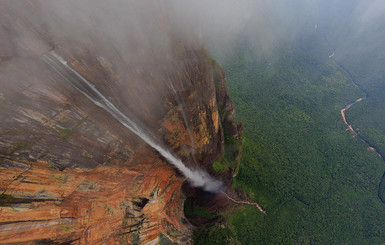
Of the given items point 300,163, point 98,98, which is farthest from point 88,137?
point 300,163

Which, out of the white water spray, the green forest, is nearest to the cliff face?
the white water spray

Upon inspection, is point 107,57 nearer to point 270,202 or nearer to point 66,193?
point 66,193

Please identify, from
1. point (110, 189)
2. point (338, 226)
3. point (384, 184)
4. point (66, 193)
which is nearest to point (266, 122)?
point (338, 226)

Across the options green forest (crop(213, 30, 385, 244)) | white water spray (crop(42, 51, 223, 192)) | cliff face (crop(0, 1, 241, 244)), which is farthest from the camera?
green forest (crop(213, 30, 385, 244))

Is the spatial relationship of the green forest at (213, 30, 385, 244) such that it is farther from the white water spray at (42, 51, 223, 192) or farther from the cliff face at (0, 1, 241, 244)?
the cliff face at (0, 1, 241, 244)

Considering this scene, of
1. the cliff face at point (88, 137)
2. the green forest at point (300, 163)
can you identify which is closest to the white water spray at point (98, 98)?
the cliff face at point (88, 137)

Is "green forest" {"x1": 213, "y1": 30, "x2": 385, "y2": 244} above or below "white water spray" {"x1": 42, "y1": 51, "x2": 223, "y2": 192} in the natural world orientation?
below

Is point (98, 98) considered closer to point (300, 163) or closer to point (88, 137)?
point (88, 137)
